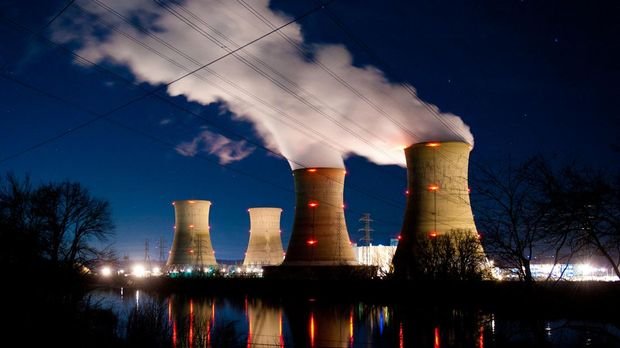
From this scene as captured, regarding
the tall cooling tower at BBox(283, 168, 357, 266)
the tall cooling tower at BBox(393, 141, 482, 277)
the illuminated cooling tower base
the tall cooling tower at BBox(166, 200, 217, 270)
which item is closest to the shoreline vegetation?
the illuminated cooling tower base

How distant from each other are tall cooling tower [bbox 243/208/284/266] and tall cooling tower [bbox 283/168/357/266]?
10204mm

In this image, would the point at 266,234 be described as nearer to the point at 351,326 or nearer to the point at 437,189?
the point at 437,189

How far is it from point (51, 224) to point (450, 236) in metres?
11.6

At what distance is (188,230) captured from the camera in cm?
3453

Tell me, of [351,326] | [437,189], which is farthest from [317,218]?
[351,326]

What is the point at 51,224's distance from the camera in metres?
16.4

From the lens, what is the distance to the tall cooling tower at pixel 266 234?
3391 cm

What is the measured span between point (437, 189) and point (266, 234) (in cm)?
1838

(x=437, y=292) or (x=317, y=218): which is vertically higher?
(x=317, y=218)

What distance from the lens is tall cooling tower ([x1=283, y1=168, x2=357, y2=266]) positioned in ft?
73.0

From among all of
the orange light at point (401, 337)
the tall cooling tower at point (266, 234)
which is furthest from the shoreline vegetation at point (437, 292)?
the tall cooling tower at point (266, 234)

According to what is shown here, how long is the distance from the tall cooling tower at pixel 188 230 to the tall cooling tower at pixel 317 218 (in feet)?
39.7

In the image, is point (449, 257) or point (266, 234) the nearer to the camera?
point (449, 257)

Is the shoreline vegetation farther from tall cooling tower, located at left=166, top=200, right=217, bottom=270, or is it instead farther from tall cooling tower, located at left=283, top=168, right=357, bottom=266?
tall cooling tower, located at left=166, top=200, right=217, bottom=270
